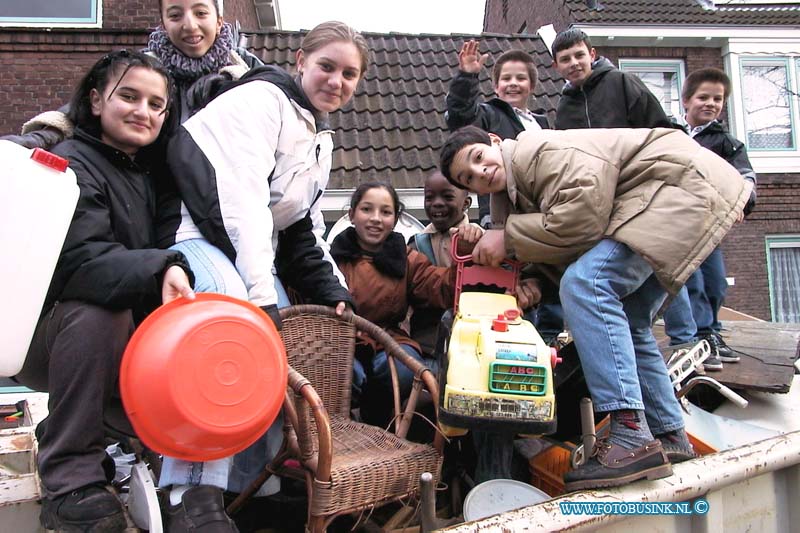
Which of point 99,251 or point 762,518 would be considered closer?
point 99,251

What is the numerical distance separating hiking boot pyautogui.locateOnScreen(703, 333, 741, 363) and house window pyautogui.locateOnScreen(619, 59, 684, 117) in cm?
884

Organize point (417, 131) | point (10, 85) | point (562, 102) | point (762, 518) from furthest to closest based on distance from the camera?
point (417, 131), point (10, 85), point (562, 102), point (762, 518)

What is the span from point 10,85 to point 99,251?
6.49 metres

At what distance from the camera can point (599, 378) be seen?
6.75 ft

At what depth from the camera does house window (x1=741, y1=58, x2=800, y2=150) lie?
36.6ft

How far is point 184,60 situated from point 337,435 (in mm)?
1602

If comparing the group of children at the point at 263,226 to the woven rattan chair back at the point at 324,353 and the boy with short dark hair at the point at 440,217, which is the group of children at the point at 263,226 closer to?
the woven rattan chair back at the point at 324,353

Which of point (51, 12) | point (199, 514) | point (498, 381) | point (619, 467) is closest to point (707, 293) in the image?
point (619, 467)

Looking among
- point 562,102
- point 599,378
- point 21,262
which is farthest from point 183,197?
point 562,102

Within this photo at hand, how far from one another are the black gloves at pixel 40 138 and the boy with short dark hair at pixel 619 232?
138 cm

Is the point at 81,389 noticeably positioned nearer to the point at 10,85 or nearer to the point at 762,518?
the point at 762,518

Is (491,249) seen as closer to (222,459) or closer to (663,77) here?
(222,459)

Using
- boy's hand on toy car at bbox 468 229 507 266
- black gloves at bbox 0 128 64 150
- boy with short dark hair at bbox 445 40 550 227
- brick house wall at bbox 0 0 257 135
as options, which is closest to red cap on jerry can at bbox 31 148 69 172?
black gloves at bbox 0 128 64 150

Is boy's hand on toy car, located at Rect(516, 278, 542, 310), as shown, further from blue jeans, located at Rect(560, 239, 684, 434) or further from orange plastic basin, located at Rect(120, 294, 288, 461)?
orange plastic basin, located at Rect(120, 294, 288, 461)
